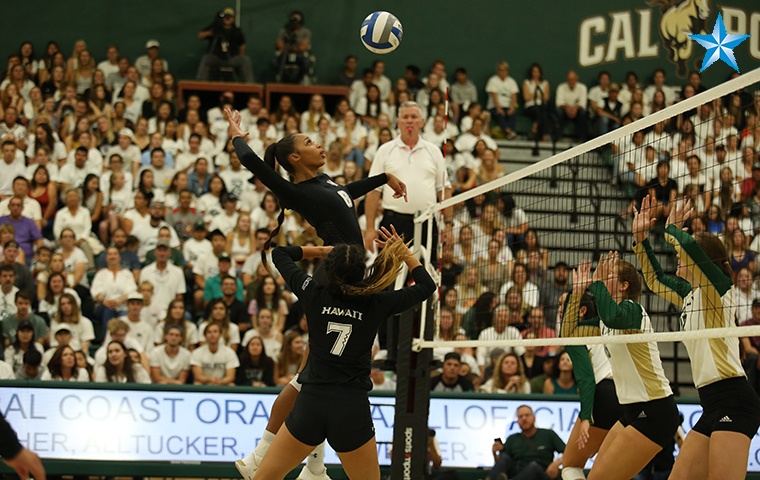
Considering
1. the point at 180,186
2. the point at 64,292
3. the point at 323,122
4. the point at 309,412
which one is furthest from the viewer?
the point at 323,122

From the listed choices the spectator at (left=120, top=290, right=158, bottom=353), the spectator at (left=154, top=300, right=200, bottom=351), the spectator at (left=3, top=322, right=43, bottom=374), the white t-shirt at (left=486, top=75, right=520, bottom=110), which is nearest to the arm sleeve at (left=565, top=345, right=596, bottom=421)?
the spectator at (left=154, top=300, right=200, bottom=351)

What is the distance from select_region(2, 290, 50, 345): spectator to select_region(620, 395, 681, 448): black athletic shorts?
8.60 meters

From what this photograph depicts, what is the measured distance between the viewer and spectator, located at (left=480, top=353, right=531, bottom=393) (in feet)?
43.8

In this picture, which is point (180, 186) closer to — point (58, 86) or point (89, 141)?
point (89, 141)

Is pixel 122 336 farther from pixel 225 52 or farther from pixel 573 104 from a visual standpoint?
pixel 573 104

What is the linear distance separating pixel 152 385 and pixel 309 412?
6.01m

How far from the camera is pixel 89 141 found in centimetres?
1747

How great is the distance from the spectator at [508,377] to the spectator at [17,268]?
617cm

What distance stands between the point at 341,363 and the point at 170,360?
7.35 metres

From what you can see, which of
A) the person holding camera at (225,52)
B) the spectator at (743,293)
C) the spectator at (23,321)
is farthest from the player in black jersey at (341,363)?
the person holding camera at (225,52)

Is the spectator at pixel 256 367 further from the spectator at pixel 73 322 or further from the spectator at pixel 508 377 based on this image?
the spectator at pixel 508 377

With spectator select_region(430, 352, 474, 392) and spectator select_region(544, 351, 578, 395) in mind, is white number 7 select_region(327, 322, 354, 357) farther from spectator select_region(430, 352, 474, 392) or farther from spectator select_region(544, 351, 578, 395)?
spectator select_region(544, 351, 578, 395)

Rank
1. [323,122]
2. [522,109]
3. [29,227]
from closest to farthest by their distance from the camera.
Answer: [29,227]
[323,122]
[522,109]

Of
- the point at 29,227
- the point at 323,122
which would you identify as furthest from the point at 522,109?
the point at 29,227
